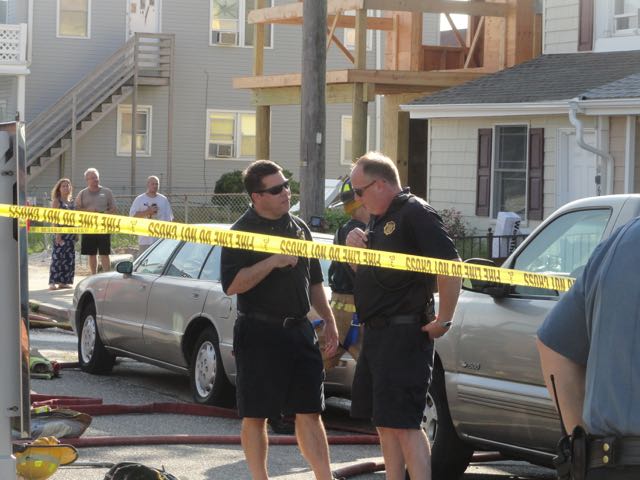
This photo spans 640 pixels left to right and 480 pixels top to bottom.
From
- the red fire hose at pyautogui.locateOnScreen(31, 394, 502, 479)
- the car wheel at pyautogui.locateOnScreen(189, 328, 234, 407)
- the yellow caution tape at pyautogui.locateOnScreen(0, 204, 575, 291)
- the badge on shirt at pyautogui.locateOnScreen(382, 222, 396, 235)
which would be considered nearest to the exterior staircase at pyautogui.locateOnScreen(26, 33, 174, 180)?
the car wheel at pyautogui.locateOnScreen(189, 328, 234, 407)

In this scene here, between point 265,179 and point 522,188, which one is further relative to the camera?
point 522,188

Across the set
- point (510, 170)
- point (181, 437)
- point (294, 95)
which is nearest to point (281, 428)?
point (181, 437)

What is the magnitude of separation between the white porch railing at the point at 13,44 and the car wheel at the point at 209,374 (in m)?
25.2

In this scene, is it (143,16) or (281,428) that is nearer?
(281,428)

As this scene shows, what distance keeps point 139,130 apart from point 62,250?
58.5ft

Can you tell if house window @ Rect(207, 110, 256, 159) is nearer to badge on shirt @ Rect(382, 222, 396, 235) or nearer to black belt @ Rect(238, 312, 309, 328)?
black belt @ Rect(238, 312, 309, 328)

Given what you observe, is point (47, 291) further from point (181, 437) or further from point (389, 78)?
point (181, 437)

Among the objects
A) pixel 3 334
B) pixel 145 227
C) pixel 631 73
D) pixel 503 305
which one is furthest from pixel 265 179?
pixel 631 73

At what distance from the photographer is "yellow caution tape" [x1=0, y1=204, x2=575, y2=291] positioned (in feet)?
20.2

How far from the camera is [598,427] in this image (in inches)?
131

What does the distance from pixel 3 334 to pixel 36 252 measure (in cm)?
2207

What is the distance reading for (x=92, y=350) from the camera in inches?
485

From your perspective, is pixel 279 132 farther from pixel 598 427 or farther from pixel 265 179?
pixel 598 427

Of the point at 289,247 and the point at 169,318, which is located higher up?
the point at 289,247
